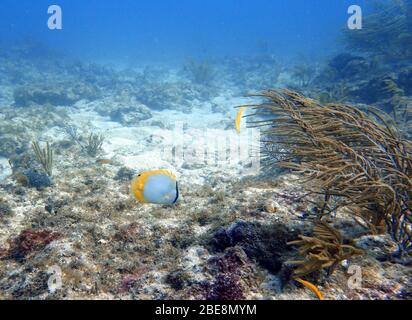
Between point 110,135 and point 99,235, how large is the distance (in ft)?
24.9

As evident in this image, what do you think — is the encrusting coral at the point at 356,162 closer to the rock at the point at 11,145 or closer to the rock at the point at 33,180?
the rock at the point at 33,180

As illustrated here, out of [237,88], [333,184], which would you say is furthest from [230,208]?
[237,88]

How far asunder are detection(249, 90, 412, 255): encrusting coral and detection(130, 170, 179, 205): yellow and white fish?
51.8 inches

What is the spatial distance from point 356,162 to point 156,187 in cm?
197

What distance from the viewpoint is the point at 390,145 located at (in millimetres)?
2857

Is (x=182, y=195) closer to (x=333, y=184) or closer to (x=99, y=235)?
(x=99, y=235)

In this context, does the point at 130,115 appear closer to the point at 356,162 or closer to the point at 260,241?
the point at 260,241

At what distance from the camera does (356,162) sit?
2670 millimetres

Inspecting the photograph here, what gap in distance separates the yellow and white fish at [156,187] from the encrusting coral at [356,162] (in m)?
1.32

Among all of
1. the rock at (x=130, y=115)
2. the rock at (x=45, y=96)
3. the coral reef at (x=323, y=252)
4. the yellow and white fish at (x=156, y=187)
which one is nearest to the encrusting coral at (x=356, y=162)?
the coral reef at (x=323, y=252)

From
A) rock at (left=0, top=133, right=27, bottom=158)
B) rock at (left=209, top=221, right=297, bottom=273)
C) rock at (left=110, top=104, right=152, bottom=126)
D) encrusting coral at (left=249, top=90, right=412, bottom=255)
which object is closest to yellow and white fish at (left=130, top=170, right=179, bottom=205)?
rock at (left=209, top=221, right=297, bottom=273)

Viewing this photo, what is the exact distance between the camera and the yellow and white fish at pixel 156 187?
235cm

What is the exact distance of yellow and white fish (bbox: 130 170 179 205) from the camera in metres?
2.35
